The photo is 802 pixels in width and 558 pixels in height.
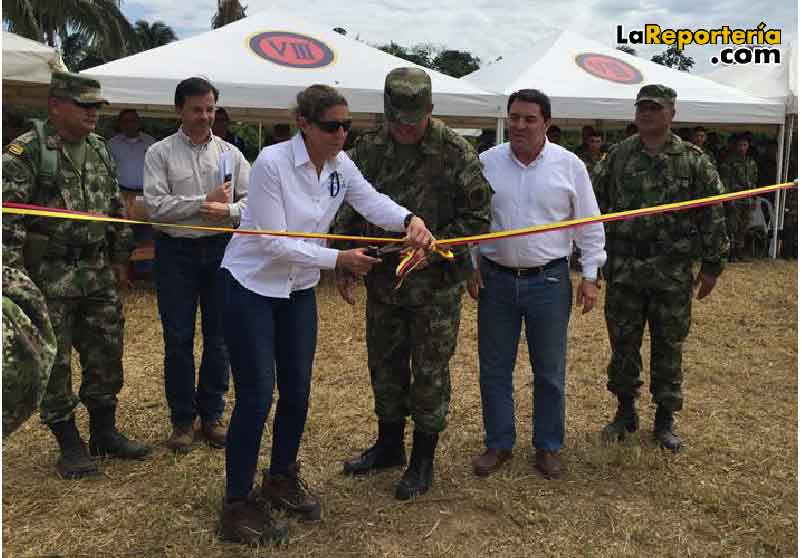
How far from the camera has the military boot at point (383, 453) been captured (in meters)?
3.88

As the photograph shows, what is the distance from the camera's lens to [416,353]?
3578mm

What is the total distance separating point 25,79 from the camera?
8.52 meters

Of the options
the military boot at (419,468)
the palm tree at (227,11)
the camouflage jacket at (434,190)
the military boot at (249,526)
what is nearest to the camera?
the military boot at (249,526)

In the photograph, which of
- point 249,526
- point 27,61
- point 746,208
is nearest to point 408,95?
point 249,526

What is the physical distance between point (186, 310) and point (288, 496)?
1294mm

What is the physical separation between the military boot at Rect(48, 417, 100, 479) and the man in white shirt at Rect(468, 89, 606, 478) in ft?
6.94

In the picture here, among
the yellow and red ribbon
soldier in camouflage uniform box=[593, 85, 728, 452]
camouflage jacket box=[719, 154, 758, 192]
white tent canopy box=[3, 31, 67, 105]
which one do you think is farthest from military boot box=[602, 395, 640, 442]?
camouflage jacket box=[719, 154, 758, 192]

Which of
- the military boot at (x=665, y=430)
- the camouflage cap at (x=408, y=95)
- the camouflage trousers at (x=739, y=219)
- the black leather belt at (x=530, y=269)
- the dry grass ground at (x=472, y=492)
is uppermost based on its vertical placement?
the camouflage cap at (x=408, y=95)

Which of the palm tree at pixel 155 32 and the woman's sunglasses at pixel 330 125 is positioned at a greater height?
the palm tree at pixel 155 32

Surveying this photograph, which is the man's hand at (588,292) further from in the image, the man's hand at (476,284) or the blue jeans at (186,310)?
the blue jeans at (186,310)

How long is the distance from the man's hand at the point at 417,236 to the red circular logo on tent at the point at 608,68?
353 inches

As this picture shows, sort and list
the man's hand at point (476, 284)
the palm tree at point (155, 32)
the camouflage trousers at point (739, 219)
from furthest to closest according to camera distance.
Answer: the palm tree at point (155, 32)
the camouflage trousers at point (739, 219)
the man's hand at point (476, 284)

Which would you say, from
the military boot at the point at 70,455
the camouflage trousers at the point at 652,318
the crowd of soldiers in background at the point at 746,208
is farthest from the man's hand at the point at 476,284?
the crowd of soldiers in background at the point at 746,208

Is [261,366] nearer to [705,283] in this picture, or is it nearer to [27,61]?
[705,283]
